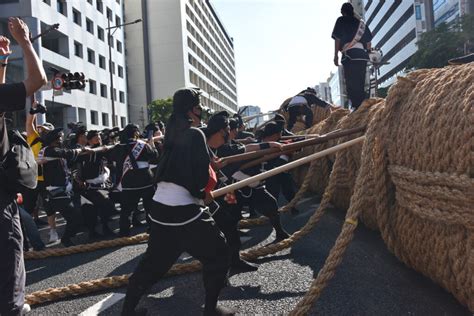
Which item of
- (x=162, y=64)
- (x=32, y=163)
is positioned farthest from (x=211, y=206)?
(x=162, y=64)

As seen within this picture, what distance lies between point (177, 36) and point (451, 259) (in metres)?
55.4

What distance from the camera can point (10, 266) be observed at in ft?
7.01

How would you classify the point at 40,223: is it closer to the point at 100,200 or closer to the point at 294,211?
the point at 100,200

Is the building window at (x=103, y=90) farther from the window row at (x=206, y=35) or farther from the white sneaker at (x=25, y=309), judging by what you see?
the white sneaker at (x=25, y=309)

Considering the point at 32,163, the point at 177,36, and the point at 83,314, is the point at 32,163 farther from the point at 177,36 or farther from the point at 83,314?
the point at 177,36

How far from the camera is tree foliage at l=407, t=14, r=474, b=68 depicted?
2397 cm

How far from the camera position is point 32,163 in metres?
2.43

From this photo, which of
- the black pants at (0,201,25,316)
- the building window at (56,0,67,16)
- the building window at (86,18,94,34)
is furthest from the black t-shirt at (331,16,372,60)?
the building window at (86,18,94,34)

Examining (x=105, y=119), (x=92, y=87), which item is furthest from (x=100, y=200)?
(x=105, y=119)

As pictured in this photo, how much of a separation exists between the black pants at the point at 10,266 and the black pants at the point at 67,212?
3.59m

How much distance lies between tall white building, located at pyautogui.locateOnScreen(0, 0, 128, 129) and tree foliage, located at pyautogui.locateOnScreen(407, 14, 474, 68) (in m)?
24.0

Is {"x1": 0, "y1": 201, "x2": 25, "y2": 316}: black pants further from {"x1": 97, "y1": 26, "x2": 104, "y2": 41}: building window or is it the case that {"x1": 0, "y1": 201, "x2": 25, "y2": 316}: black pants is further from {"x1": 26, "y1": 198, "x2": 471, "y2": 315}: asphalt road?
{"x1": 97, "y1": 26, "x2": 104, "y2": 41}: building window

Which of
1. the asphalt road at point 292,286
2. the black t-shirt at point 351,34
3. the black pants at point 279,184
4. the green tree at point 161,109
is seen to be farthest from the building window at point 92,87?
the black t-shirt at point 351,34

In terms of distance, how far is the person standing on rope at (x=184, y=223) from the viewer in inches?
108
